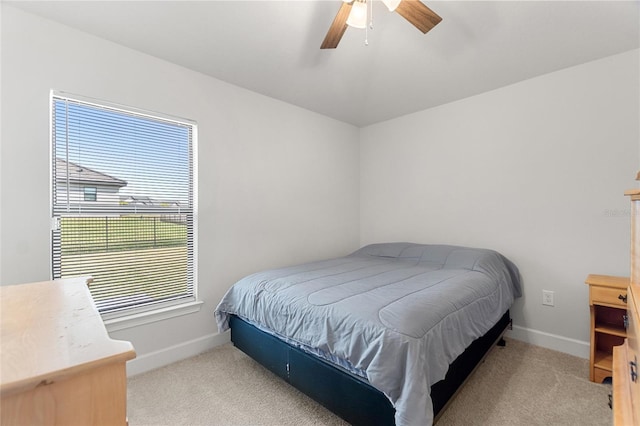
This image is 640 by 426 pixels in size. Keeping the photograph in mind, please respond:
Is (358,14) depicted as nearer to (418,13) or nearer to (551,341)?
(418,13)

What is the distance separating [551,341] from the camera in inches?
98.7

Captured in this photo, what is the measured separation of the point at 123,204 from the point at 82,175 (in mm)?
311

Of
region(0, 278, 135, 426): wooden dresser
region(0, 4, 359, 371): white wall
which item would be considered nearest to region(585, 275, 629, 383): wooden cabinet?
region(0, 4, 359, 371): white wall

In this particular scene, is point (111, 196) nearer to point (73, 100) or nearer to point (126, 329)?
point (73, 100)

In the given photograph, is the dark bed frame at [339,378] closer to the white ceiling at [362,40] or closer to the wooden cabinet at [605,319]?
the wooden cabinet at [605,319]

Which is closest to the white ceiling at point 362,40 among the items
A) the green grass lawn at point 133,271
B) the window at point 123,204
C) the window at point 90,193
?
the window at point 123,204

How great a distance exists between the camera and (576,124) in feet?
7.91

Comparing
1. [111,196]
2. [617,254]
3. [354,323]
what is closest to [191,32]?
[111,196]

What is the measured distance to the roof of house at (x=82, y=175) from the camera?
1934 millimetres

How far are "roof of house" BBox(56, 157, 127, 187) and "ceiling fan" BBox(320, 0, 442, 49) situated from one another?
1861mm

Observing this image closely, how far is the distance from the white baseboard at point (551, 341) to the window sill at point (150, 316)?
2.92 metres

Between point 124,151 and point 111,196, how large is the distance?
0.35m

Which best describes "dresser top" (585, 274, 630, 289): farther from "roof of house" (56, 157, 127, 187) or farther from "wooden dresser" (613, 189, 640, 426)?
"roof of house" (56, 157, 127, 187)

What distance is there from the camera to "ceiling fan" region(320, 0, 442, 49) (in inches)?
56.7
